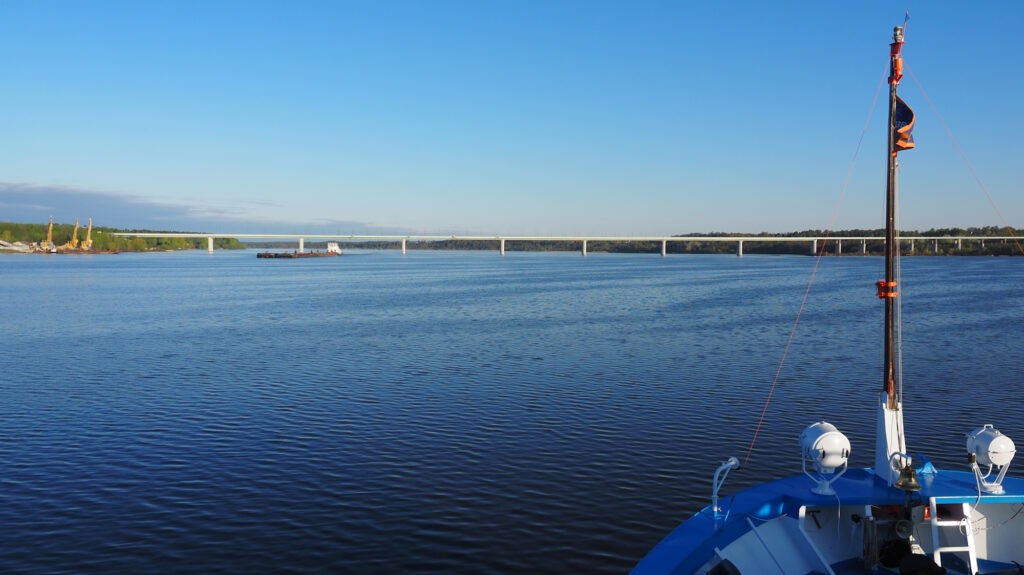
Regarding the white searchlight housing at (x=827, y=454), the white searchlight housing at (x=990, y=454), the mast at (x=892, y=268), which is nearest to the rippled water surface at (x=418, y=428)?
the white searchlight housing at (x=827, y=454)

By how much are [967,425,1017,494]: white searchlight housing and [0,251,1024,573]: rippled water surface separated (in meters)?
6.70

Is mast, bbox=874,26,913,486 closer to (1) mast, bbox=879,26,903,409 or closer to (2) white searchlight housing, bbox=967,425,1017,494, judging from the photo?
(1) mast, bbox=879,26,903,409

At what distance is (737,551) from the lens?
11.2 m

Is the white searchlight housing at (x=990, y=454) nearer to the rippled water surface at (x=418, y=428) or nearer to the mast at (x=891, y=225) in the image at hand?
the mast at (x=891, y=225)

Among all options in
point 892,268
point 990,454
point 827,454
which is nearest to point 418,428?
point 827,454

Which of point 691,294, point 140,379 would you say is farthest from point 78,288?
point 691,294

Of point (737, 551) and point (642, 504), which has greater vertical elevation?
point (737, 551)

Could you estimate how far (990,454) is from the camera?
1195 cm

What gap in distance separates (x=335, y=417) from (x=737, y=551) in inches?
749

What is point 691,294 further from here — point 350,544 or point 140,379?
point 350,544

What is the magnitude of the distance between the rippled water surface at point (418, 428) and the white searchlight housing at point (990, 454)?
22.0ft

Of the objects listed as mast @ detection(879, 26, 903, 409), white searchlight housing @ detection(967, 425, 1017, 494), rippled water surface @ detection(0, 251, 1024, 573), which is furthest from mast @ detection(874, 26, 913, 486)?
rippled water surface @ detection(0, 251, 1024, 573)

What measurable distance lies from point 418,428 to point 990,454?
17788 mm

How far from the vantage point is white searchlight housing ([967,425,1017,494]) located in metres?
11.7
